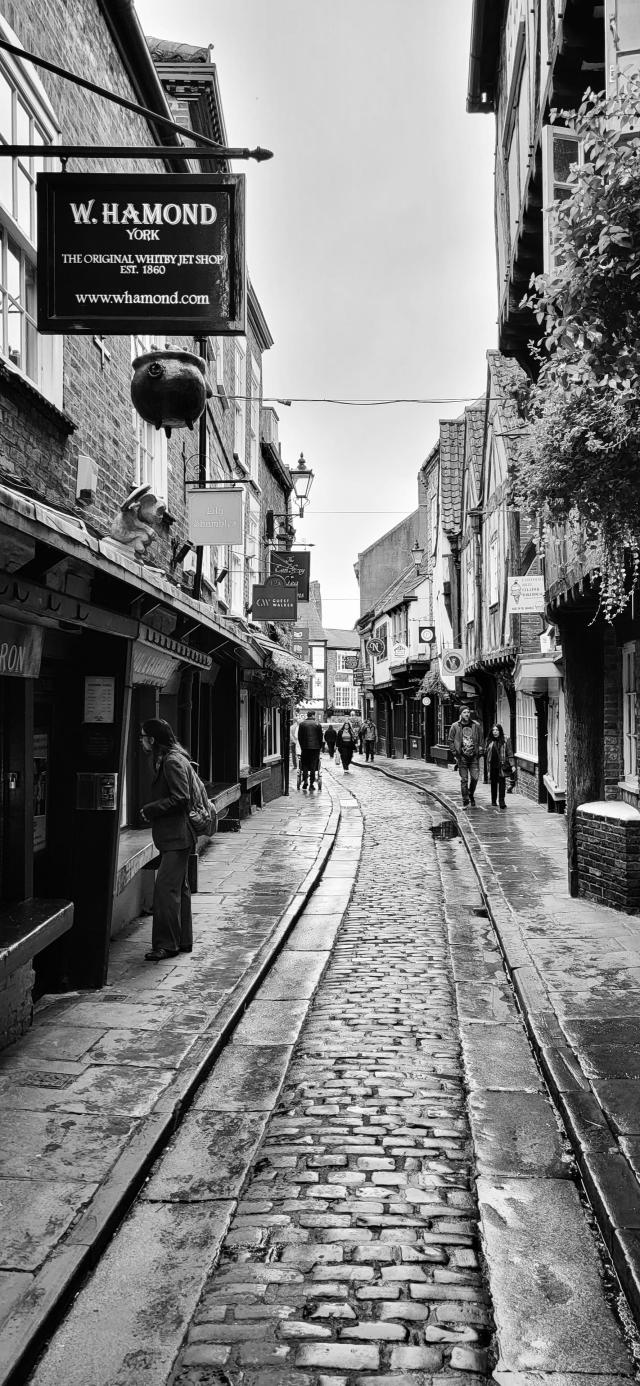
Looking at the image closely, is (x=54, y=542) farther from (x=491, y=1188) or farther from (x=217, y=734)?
(x=217, y=734)

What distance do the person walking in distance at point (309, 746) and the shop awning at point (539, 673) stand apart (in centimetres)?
668

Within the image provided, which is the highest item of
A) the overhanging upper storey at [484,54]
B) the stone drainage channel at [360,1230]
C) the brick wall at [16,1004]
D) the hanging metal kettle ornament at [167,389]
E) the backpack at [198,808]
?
the overhanging upper storey at [484,54]

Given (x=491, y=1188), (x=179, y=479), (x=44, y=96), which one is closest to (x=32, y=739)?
(x=491, y=1188)

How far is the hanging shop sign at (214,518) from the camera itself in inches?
474

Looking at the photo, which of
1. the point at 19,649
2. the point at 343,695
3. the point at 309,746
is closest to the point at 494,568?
the point at 309,746

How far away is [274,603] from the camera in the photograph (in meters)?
20.7

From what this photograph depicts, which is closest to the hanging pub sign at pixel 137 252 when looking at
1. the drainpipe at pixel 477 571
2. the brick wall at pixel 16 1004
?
the brick wall at pixel 16 1004

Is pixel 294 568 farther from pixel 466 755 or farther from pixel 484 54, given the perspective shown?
pixel 484 54

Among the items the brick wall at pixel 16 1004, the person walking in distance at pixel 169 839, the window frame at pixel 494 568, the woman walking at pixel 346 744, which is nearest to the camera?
the brick wall at pixel 16 1004

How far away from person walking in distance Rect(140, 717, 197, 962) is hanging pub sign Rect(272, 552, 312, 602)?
16413 mm

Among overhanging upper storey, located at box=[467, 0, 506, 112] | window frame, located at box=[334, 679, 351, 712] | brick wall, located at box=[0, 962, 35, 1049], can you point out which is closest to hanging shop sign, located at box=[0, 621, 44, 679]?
brick wall, located at box=[0, 962, 35, 1049]

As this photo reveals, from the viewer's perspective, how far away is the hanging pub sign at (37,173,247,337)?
227 inches

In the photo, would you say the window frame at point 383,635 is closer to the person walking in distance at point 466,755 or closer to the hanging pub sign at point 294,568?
the hanging pub sign at point 294,568

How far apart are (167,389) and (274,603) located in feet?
42.2
